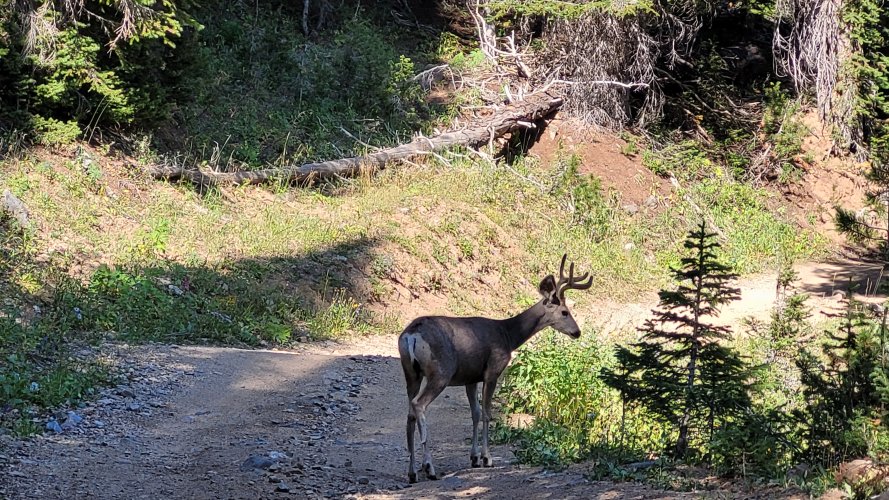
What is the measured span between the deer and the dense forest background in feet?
2.23

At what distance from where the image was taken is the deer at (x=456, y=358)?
8570 millimetres

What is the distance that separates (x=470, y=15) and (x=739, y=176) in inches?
340

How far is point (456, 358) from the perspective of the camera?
8.80 metres

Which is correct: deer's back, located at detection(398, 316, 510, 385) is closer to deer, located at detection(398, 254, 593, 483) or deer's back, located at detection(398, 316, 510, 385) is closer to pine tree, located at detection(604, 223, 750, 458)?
deer, located at detection(398, 254, 593, 483)

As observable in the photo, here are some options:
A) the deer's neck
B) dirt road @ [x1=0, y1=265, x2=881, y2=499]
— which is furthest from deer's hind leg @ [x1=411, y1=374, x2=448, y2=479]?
the deer's neck

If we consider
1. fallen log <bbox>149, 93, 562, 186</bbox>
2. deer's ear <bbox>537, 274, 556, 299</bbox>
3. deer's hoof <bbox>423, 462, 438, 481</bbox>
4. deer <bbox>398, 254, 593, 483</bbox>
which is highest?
fallen log <bbox>149, 93, 562, 186</bbox>

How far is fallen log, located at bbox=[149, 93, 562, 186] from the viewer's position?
18.5 metres

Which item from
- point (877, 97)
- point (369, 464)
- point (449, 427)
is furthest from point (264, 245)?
point (877, 97)

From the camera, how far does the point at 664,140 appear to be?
2569 centimetres

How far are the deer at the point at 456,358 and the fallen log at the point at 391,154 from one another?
32.8 feet

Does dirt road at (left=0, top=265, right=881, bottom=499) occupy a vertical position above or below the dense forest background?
below

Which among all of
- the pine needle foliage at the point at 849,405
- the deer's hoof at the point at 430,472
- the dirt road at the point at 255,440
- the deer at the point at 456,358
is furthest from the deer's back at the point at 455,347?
the pine needle foliage at the point at 849,405

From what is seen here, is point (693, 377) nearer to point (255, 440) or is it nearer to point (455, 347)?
point (455, 347)

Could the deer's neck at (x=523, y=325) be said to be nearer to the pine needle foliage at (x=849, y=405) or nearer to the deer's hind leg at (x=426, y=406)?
the deer's hind leg at (x=426, y=406)
